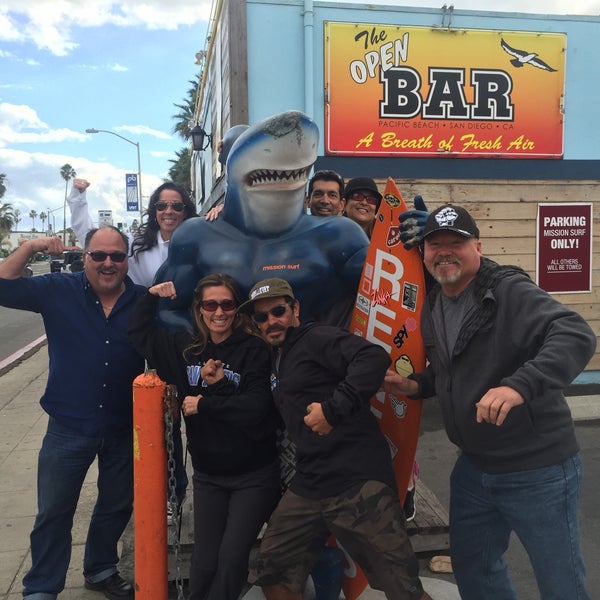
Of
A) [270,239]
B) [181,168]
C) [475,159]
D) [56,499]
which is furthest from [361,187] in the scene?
[181,168]

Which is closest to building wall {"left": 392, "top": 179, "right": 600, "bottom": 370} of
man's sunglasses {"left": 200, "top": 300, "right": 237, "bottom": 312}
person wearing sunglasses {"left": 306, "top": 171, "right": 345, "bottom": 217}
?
person wearing sunglasses {"left": 306, "top": 171, "right": 345, "bottom": 217}

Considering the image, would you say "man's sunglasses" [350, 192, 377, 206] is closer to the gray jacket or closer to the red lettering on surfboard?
the red lettering on surfboard

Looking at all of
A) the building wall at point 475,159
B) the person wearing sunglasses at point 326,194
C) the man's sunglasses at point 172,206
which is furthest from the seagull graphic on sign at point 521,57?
the man's sunglasses at point 172,206

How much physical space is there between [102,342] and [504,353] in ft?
5.64

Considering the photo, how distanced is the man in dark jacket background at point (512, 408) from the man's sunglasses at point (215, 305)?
2.57 ft

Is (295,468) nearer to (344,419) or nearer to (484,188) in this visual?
(344,419)

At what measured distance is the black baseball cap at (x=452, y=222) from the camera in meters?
1.86

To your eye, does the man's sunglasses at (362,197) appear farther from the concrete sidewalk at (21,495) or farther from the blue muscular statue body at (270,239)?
the concrete sidewalk at (21,495)

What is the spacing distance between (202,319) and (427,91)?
415 centimetres

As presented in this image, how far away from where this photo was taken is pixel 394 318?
242cm

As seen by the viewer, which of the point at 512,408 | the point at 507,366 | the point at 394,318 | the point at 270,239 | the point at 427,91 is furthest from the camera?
the point at 427,91

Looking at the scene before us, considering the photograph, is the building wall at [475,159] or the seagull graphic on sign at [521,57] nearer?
the building wall at [475,159]

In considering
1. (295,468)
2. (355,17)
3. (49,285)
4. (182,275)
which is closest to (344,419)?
(295,468)

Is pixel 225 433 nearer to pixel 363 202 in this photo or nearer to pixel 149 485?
pixel 149 485
